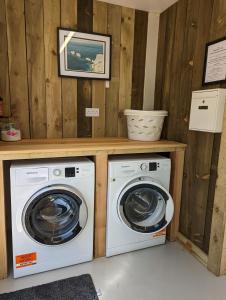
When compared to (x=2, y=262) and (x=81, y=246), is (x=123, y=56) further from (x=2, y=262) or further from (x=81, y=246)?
(x=2, y=262)

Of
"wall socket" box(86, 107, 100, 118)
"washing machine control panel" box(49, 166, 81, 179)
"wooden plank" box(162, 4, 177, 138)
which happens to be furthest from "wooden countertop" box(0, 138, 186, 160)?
"wall socket" box(86, 107, 100, 118)

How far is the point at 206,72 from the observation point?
1815mm

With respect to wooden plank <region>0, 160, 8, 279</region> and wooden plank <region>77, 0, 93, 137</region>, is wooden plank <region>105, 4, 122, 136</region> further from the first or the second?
wooden plank <region>0, 160, 8, 279</region>

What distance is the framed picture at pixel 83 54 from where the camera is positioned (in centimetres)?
212

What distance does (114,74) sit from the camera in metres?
2.38

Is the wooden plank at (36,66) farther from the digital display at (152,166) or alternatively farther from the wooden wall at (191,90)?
the wooden wall at (191,90)

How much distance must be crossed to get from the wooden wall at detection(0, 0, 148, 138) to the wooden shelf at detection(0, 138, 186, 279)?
41 cm

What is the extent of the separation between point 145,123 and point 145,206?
77 cm

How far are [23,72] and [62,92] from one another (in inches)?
15.2

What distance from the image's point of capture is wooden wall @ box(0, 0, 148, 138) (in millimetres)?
1990

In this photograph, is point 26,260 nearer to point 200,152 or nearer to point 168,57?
point 200,152

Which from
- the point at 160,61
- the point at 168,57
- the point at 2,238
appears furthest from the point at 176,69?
the point at 2,238

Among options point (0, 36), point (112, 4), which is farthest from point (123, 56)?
point (0, 36)

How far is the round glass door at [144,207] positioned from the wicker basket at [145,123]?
52cm
